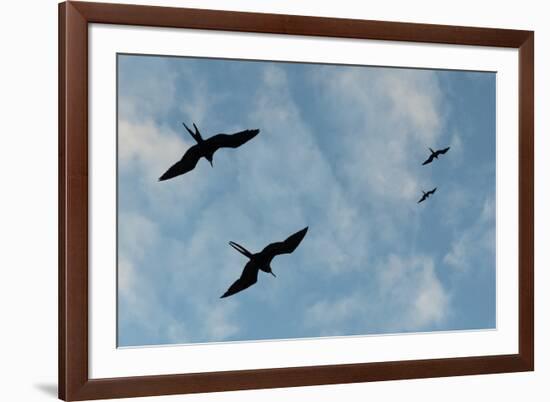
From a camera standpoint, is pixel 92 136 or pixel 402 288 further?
pixel 402 288

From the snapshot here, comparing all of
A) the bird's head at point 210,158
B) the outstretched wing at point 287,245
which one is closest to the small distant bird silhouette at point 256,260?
the outstretched wing at point 287,245

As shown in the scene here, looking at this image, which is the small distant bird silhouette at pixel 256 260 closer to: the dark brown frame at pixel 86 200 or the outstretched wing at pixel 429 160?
the dark brown frame at pixel 86 200

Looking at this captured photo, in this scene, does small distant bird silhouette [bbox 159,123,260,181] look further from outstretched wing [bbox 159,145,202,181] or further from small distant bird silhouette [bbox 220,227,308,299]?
small distant bird silhouette [bbox 220,227,308,299]

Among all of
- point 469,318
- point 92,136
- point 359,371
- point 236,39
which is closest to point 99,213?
point 92,136

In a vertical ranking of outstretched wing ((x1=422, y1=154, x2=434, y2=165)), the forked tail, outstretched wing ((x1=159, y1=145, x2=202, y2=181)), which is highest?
outstretched wing ((x1=422, y1=154, x2=434, y2=165))

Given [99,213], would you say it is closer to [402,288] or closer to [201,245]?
[201,245]

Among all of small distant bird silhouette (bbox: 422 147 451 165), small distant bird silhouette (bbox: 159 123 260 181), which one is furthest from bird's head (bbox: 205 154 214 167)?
small distant bird silhouette (bbox: 422 147 451 165)

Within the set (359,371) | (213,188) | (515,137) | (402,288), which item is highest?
(515,137)
